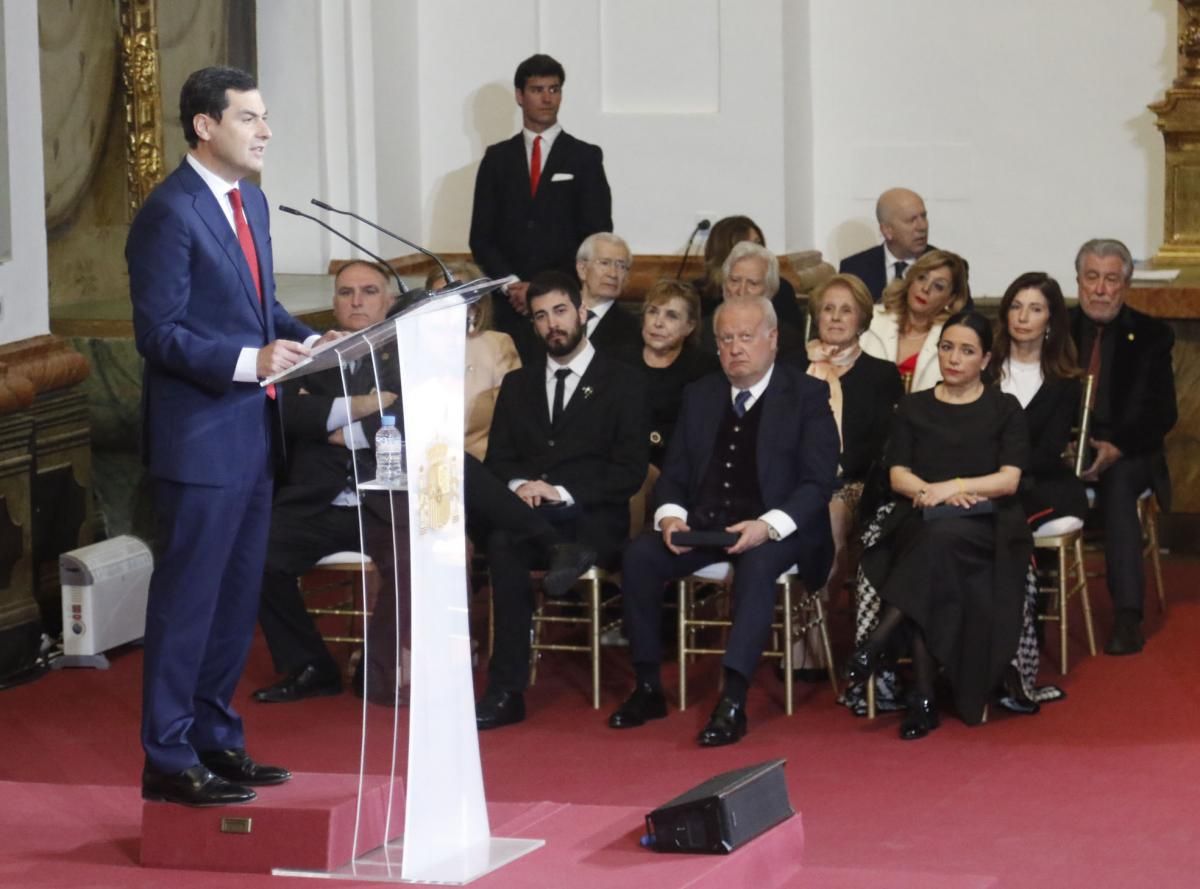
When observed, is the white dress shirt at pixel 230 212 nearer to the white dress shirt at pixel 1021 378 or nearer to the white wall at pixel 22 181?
the white wall at pixel 22 181

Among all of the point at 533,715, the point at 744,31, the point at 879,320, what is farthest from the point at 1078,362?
the point at 744,31

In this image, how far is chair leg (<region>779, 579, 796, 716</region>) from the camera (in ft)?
18.0

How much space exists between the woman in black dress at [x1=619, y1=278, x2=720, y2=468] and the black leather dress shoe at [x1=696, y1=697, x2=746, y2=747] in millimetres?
1188

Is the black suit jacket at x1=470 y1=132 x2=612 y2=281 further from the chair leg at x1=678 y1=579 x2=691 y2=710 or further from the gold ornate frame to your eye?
the chair leg at x1=678 y1=579 x2=691 y2=710

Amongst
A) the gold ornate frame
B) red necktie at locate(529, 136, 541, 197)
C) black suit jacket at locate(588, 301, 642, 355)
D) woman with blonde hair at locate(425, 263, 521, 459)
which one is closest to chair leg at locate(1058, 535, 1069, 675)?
black suit jacket at locate(588, 301, 642, 355)

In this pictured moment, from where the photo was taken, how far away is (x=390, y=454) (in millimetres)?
3473

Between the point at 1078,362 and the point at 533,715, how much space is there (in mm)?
2089

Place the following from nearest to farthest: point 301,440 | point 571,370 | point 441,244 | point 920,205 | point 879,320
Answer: point 301,440 → point 571,370 → point 879,320 → point 920,205 → point 441,244

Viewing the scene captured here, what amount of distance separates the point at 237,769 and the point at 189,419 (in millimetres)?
682

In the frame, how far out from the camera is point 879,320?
266 inches

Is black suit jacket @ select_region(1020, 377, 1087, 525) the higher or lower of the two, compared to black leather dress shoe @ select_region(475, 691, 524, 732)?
higher

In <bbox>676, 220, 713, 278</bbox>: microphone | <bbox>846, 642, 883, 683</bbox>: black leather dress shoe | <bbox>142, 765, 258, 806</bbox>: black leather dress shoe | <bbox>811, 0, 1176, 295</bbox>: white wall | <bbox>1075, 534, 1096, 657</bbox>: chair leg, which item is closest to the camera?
<bbox>142, 765, 258, 806</bbox>: black leather dress shoe

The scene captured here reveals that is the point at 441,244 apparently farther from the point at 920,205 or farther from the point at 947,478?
the point at 947,478

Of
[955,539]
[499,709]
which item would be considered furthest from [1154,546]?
[499,709]
